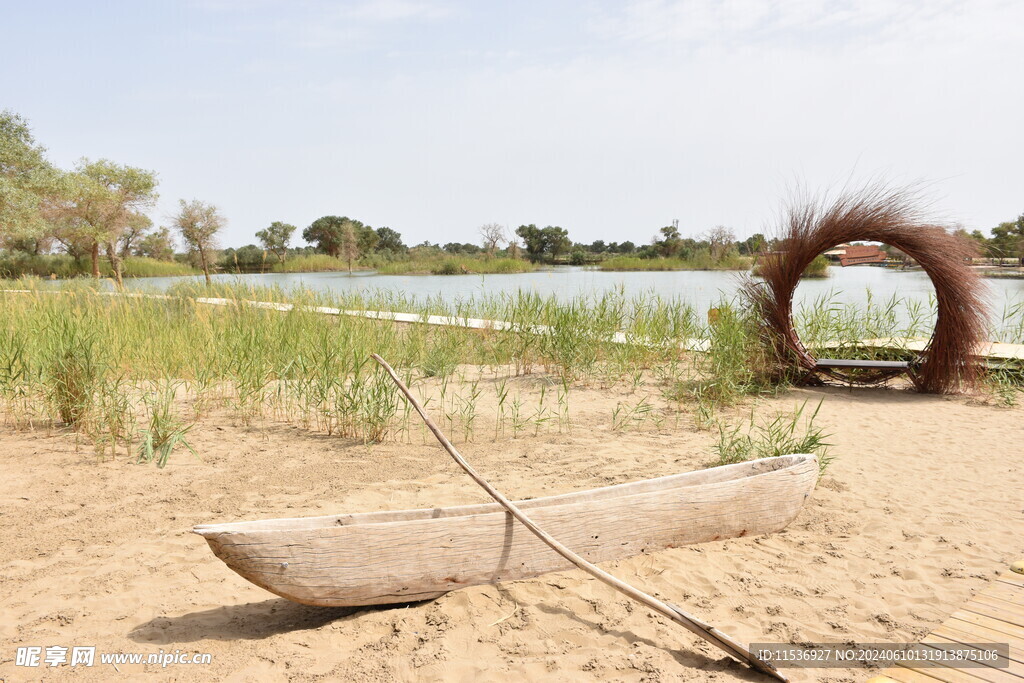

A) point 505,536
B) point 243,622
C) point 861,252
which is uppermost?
point 861,252

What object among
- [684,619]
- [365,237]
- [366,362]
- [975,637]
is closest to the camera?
[975,637]

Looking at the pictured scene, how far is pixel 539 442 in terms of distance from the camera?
4.38 meters

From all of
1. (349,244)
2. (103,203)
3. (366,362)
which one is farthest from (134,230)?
(366,362)

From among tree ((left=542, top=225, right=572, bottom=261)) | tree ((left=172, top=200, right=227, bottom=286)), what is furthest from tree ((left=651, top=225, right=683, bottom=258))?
tree ((left=172, top=200, right=227, bottom=286))

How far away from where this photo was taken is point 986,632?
1.97 meters

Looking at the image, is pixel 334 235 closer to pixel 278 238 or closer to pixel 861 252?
pixel 278 238

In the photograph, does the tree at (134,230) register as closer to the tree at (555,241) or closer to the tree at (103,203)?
the tree at (103,203)

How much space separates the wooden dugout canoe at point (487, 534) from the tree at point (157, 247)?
101ft

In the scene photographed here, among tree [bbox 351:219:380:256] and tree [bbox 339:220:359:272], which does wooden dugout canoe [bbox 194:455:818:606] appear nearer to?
tree [bbox 339:220:359:272]

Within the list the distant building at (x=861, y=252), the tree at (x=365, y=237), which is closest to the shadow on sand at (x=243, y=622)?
the distant building at (x=861, y=252)

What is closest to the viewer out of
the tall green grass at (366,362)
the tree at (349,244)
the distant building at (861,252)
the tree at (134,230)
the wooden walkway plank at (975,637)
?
the wooden walkway plank at (975,637)

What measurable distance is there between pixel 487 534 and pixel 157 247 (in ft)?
114

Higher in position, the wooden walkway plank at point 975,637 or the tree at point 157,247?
the tree at point 157,247

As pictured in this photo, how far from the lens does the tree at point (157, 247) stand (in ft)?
98.0
